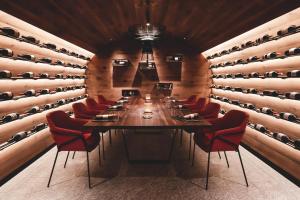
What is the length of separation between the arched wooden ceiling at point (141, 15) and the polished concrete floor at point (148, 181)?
8.28ft

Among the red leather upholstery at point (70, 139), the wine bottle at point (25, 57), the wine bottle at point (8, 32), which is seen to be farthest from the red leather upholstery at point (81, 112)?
the wine bottle at point (8, 32)

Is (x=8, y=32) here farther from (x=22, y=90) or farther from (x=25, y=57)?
(x=22, y=90)

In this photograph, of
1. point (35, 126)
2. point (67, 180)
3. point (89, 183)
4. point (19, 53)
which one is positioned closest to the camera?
point (89, 183)

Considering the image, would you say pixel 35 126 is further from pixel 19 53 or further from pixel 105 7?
pixel 105 7

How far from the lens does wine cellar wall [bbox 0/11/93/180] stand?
291 cm

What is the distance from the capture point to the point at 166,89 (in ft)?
25.6

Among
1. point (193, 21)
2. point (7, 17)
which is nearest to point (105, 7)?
point (7, 17)

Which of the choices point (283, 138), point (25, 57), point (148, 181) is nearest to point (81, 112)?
point (25, 57)

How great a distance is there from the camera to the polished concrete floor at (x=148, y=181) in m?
2.45

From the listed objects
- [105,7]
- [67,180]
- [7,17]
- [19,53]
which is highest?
[105,7]

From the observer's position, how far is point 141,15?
15.4ft

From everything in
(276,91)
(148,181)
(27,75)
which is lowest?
(148,181)

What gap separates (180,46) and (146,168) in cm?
571

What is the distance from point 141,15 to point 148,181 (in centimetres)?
370
